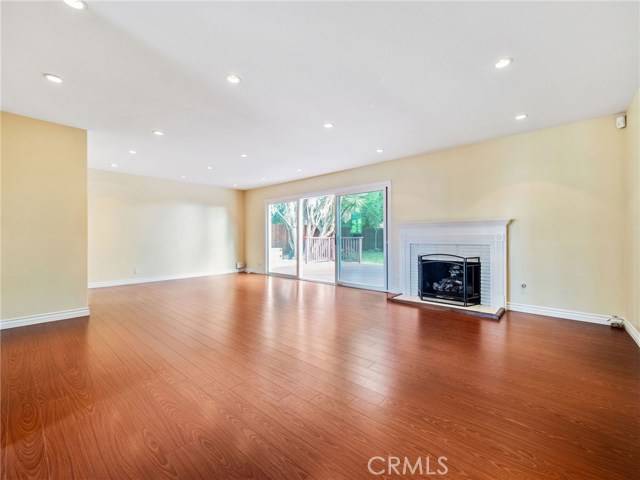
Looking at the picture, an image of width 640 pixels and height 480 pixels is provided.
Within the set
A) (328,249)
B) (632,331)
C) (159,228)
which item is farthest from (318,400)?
(159,228)

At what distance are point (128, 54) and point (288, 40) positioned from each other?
1329 millimetres

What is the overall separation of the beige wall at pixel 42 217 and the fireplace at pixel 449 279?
518 centimetres

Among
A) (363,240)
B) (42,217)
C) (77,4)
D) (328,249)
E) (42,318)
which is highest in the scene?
(77,4)

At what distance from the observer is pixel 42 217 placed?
3.41 meters

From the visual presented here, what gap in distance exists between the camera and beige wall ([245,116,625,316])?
3.30m

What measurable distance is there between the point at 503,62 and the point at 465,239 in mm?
2665

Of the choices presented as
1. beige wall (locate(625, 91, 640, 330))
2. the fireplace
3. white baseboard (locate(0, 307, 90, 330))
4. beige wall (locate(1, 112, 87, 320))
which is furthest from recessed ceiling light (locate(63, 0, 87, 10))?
beige wall (locate(625, 91, 640, 330))

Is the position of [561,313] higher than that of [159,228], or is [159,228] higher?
[159,228]

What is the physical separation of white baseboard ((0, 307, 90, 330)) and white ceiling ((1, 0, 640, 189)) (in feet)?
8.24

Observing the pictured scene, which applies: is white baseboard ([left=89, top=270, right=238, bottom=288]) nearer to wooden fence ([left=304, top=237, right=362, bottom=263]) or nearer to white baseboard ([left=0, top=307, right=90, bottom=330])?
white baseboard ([left=0, top=307, right=90, bottom=330])

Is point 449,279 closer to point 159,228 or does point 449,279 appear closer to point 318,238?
point 318,238

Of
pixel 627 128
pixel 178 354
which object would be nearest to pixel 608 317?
pixel 627 128

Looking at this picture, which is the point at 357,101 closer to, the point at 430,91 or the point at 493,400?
the point at 430,91

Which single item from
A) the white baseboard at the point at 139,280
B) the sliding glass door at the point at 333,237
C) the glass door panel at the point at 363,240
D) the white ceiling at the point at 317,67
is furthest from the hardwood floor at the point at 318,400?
the white baseboard at the point at 139,280
